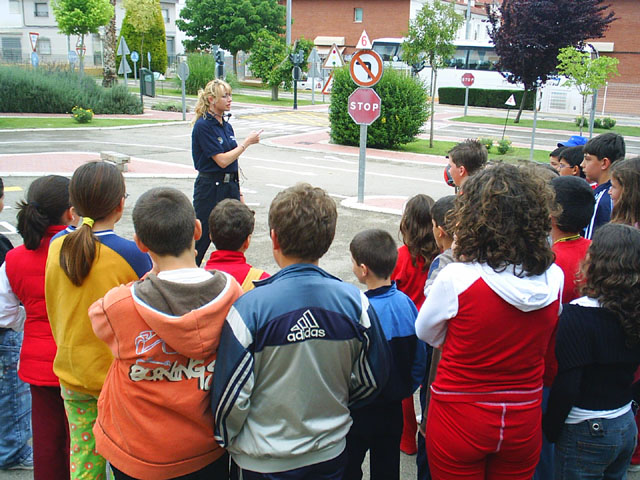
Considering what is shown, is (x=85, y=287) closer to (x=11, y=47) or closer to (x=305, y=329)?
(x=305, y=329)

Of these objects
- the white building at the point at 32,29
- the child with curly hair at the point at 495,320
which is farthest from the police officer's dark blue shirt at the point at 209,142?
the white building at the point at 32,29

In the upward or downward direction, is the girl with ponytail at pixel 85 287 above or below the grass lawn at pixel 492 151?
above

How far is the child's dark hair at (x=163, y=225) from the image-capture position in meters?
2.32

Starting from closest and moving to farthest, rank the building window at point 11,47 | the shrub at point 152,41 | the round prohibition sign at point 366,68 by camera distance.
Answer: the round prohibition sign at point 366,68 < the shrub at point 152,41 < the building window at point 11,47

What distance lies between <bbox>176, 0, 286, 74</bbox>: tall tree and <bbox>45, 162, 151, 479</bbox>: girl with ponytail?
52.2 metres

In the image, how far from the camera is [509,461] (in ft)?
8.13

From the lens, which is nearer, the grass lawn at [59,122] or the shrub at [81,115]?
the grass lawn at [59,122]

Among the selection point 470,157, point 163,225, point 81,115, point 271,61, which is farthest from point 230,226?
point 271,61

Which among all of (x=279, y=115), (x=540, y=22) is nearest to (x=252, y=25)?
(x=279, y=115)

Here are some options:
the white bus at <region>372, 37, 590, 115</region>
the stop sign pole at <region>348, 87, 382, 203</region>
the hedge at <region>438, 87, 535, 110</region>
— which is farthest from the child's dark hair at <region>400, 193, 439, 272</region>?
the white bus at <region>372, 37, 590, 115</region>

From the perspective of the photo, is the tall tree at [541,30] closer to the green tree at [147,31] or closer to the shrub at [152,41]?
the green tree at [147,31]

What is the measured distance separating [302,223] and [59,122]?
74.9 feet

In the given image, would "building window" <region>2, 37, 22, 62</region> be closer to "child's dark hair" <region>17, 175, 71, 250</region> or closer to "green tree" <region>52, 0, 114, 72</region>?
"green tree" <region>52, 0, 114, 72</region>

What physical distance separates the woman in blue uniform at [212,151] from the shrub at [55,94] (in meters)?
22.5
